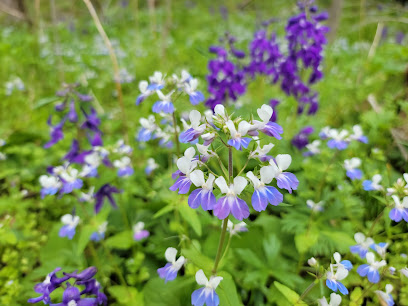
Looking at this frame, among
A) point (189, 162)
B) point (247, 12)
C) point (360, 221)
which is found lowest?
point (247, 12)

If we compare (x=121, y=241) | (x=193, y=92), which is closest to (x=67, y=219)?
(x=121, y=241)

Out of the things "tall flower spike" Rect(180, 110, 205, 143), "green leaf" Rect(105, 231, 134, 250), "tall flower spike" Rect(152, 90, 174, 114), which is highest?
"tall flower spike" Rect(180, 110, 205, 143)

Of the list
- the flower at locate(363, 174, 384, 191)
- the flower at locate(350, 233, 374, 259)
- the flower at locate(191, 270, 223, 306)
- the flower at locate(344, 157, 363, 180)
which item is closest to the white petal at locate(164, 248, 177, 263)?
the flower at locate(191, 270, 223, 306)

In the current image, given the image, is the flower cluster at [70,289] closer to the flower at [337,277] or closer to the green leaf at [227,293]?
the green leaf at [227,293]

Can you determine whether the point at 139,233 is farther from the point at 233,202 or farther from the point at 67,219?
the point at 233,202

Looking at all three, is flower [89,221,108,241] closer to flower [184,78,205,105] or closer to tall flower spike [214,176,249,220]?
flower [184,78,205,105]

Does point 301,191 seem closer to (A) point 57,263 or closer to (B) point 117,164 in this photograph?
(B) point 117,164

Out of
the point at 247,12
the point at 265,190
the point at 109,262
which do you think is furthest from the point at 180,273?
the point at 247,12
